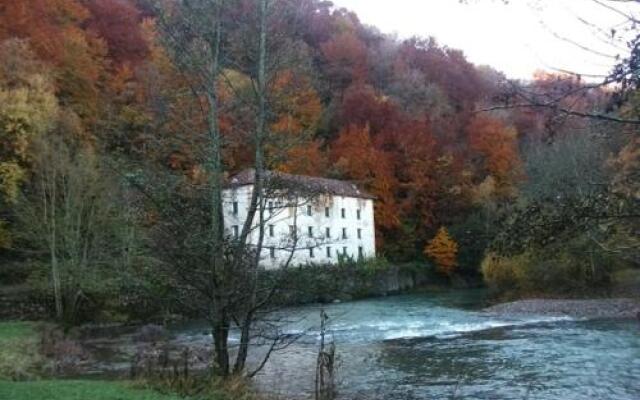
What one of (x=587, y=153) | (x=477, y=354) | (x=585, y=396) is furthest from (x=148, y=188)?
(x=587, y=153)

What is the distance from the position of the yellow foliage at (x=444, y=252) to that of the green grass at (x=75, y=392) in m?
46.9

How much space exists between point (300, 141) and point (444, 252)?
45.1m

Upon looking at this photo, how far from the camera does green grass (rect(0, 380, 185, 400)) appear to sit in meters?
8.94

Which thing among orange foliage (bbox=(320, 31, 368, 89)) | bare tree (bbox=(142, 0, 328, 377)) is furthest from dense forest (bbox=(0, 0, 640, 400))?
orange foliage (bbox=(320, 31, 368, 89))

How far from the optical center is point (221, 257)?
38.5ft

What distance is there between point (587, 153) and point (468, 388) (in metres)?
28.1

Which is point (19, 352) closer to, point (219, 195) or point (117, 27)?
point (219, 195)

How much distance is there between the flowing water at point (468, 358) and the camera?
1366 cm

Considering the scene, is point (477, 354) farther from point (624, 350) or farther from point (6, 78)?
point (6, 78)

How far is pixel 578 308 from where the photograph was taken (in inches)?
1151

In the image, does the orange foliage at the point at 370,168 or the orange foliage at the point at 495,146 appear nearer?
the orange foliage at the point at 370,168

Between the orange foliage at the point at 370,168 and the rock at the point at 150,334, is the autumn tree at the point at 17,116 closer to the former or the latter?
the rock at the point at 150,334

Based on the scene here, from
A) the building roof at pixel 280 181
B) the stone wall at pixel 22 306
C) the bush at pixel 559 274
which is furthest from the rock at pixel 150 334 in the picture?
the bush at pixel 559 274

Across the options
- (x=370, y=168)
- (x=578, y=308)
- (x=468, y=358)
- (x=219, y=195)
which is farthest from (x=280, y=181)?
(x=370, y=168)
